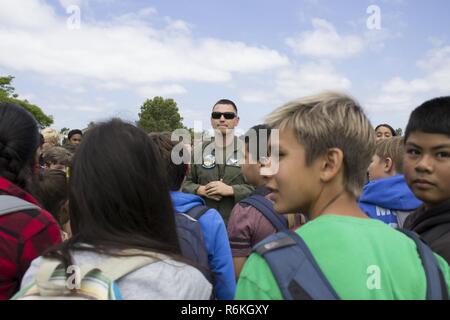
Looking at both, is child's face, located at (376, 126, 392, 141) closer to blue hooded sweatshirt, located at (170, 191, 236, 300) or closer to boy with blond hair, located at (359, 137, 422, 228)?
boy with blond hair, located at (359, 137, 422, 228)

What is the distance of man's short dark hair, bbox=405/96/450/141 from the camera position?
2.19 m

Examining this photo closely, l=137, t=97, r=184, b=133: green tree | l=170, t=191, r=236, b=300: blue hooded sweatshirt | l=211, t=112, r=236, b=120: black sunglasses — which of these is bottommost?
l=170, t=191, r=236, b=300: blue hooded sweatshirt

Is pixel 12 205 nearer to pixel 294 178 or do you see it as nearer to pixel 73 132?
pixel 294 178

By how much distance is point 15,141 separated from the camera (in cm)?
203

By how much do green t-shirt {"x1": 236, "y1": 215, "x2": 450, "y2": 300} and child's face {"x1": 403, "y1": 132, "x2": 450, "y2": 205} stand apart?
3.11 feet

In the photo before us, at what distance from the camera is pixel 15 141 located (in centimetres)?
203

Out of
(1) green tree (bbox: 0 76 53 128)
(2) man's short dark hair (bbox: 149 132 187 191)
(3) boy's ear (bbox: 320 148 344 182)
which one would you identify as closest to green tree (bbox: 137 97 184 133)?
(1) green tree (bbox: 0 76 53 128)

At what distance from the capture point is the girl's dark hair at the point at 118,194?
1.50 m

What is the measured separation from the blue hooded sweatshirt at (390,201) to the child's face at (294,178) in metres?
1.63

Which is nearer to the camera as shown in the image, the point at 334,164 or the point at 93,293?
the point at 93,293

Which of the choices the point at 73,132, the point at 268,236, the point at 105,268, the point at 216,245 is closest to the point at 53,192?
the point at 216,245
